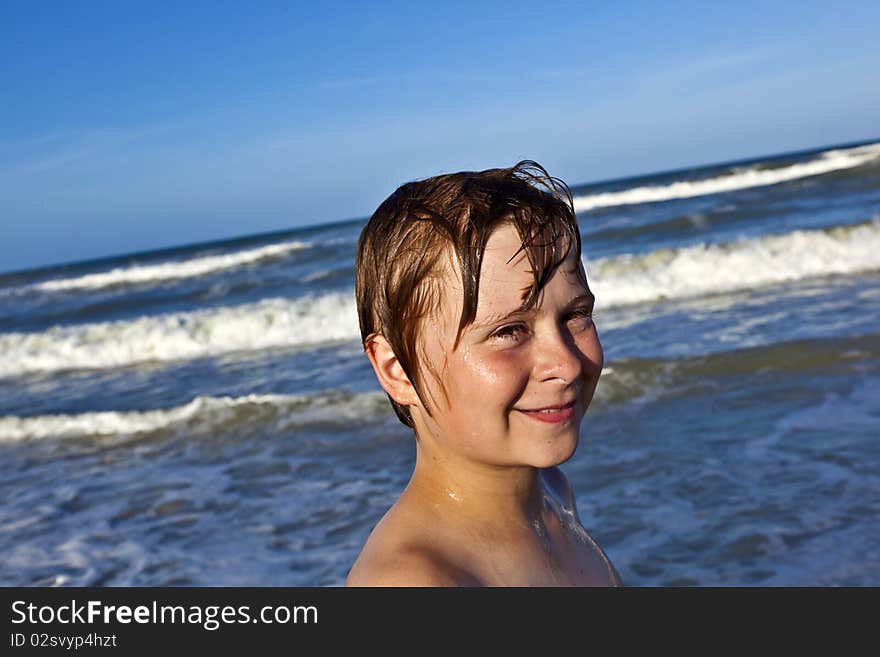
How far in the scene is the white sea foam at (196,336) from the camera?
46.3ft

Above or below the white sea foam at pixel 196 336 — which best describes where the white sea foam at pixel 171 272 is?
above

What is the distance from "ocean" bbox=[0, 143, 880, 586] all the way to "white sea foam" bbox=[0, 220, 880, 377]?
2.2 inches

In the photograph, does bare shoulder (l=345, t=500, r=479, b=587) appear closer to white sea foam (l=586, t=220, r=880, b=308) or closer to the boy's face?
the boy's face

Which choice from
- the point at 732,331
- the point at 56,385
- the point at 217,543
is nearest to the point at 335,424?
the point at 217,543

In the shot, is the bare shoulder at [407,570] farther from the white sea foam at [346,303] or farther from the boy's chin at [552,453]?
the white sea foam at [346,303]

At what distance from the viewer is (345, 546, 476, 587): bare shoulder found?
5.50 ft

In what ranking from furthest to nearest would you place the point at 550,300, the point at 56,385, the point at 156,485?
1. the point at 56,385
2. the point at 156,485
3. the point at 550,300

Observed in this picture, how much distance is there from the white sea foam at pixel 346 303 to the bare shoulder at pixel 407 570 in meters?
11.3

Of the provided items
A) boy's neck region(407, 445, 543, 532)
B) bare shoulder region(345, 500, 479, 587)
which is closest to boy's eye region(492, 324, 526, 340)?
boy's neck region(407, 445, 543, 532)

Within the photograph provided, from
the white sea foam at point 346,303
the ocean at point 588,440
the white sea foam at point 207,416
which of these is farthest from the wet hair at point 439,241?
the white sea foam at point 346,303

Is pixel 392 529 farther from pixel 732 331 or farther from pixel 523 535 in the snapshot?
pixel 732 331
